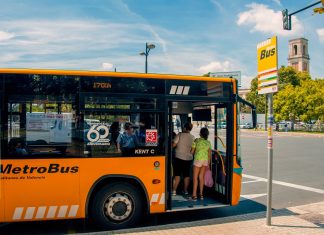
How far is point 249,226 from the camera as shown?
6371 mm

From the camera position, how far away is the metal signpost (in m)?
6.35

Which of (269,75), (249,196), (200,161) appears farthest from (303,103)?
(269,75)

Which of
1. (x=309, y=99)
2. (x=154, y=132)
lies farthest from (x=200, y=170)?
(x=309, y=99)

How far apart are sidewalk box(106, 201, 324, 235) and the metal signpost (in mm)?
309

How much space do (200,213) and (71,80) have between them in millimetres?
3891

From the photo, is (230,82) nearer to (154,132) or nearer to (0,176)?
(154,132)

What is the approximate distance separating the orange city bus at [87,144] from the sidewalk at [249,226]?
652 millimetres

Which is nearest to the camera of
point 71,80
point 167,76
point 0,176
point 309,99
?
point 0,176

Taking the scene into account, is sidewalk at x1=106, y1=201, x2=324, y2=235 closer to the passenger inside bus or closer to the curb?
the curb

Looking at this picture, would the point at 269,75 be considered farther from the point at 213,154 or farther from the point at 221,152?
the point at 213,154

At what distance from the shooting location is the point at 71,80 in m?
6.41

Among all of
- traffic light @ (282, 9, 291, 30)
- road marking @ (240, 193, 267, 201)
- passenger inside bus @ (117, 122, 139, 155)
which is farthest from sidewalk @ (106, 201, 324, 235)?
traffic light @ (282, 9, 291, 30)

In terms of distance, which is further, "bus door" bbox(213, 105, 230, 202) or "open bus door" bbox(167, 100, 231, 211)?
"bus door" bbox(213, 105, 230, 202)

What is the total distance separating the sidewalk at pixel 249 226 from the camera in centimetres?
605
